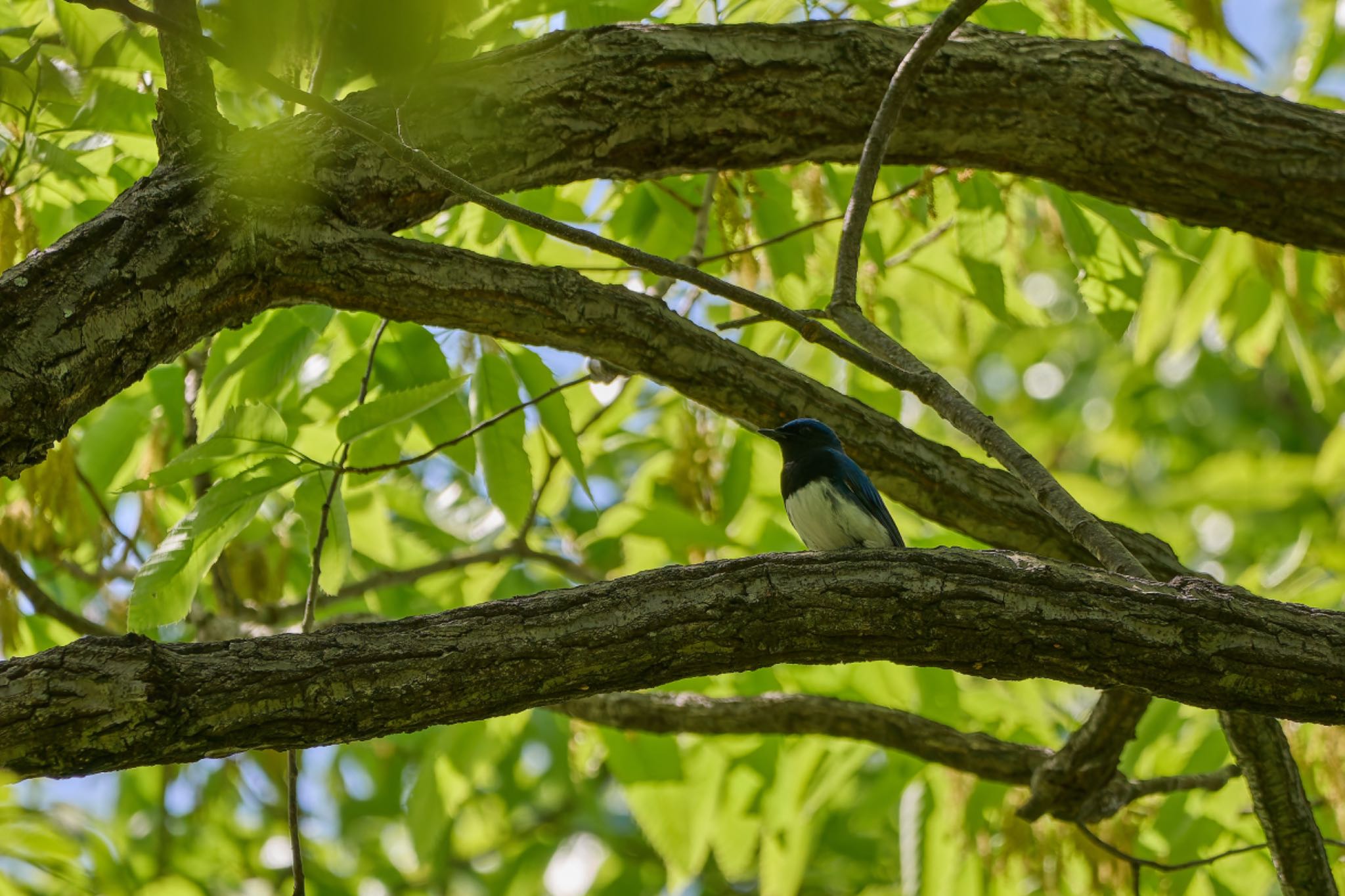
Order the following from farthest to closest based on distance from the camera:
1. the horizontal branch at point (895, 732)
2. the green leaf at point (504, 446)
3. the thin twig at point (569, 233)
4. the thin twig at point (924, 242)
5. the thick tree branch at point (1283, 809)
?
the thin twig at point (924, 242), the horizontal branch at point (895, 732), the green leaf at point (504, 446), the thick tree branch at point (1283, 809), the thin twig at point (569, 233)

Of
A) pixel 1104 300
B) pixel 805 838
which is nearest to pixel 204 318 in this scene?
pixel 1104 300

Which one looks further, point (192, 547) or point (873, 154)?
point (873, 154)

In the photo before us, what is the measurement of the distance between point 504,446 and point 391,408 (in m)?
0.71

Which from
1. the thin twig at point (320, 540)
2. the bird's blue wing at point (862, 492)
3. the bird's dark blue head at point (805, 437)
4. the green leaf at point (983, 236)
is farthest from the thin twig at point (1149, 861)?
the thin twig at point (320, 540)

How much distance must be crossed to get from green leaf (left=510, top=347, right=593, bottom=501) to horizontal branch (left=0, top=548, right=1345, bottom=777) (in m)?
1.28

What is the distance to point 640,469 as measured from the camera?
493 cm

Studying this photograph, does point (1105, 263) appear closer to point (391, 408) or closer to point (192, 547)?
point (391, 408)

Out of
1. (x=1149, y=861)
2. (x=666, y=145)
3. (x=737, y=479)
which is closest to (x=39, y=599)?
(x=737, y=479)

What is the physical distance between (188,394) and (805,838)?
2916 mm

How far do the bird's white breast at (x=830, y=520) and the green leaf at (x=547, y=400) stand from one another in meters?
0.80

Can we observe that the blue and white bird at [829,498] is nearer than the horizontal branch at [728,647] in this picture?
No

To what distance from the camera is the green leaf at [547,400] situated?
3658mm

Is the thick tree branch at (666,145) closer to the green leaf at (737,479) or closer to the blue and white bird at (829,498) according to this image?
the blue and white bird at (829,498)

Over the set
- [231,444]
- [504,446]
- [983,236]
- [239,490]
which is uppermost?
[983,236]
